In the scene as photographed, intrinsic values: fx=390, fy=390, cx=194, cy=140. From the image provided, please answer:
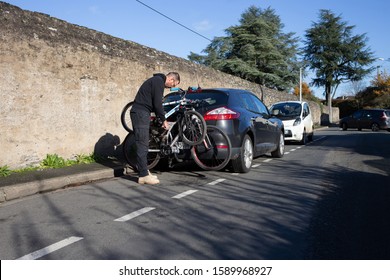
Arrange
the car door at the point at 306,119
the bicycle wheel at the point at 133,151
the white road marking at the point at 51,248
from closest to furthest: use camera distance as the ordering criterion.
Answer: the white road marking at the point at 51,248 < the bicycle wheel at the point at 133,151 < the car door at the point at 306,119

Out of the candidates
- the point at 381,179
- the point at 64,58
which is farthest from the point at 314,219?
the point at 64,58

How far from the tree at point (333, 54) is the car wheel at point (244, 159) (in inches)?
1996

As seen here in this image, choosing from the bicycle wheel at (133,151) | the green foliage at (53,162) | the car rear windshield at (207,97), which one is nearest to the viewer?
the bicycle wheel at (133,151)

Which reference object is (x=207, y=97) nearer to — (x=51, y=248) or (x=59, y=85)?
Answer: (x=59, y=85)

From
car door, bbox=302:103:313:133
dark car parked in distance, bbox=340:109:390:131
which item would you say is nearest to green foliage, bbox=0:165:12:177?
car door, bbox=302:103:313:133

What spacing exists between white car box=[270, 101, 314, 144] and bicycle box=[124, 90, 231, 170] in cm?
752

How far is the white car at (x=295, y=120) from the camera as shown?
14312 millimetres

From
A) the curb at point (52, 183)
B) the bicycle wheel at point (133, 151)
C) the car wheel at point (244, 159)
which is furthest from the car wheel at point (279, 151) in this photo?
the curb at point (52, 183)

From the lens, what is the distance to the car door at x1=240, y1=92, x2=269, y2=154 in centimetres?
804

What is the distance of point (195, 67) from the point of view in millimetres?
14078

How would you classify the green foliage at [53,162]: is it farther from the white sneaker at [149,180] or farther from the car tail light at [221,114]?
the car tail light at [221,114]

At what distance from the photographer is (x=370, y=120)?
2880 cm
